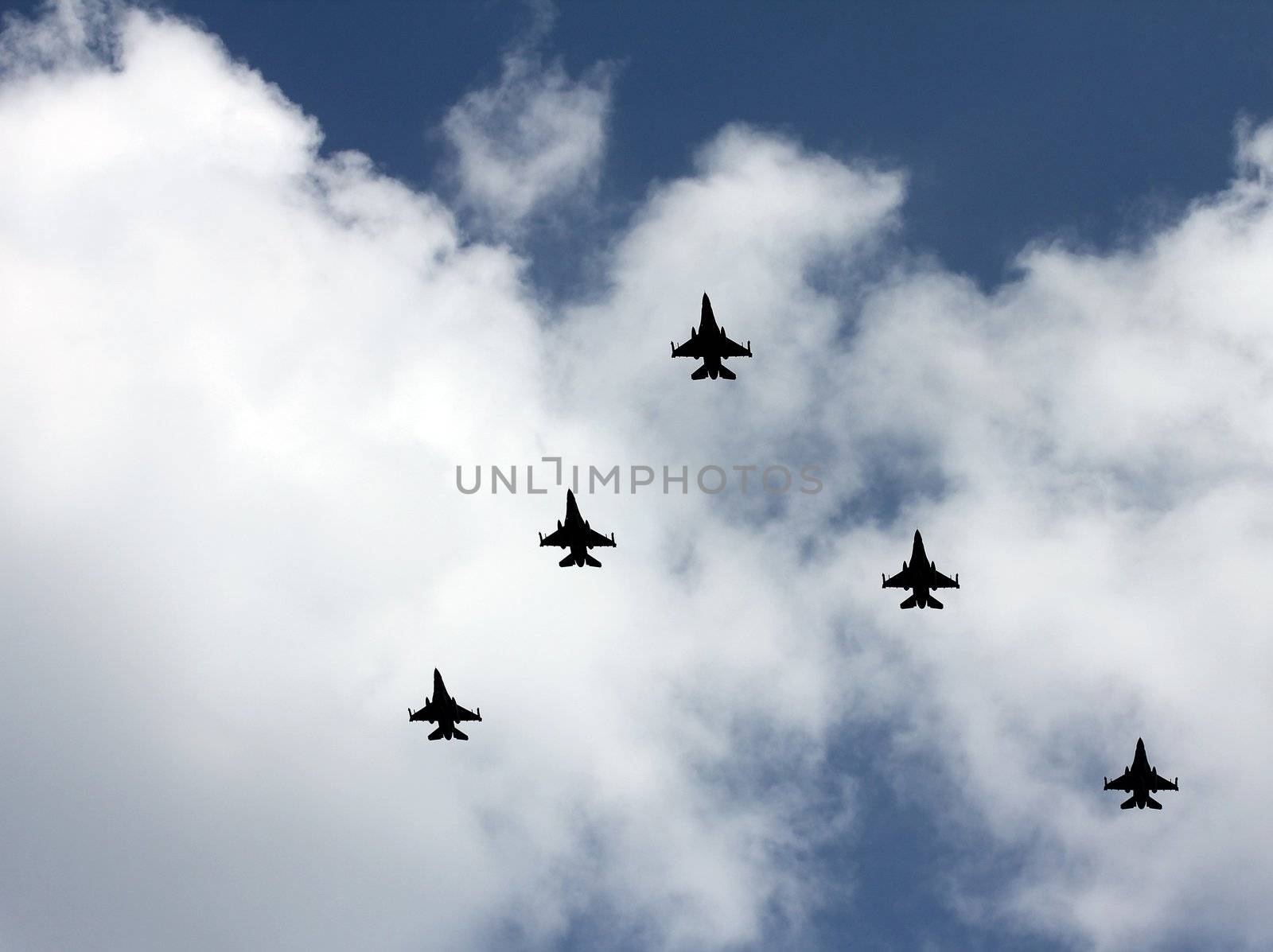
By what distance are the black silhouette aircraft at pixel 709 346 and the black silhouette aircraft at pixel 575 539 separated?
44.8 feet

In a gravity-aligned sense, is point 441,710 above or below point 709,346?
below

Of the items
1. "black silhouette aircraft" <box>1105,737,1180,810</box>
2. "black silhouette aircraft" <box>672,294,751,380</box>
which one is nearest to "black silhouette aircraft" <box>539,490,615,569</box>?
"black silhouette aircraft" <box>672,294,751,380</box>

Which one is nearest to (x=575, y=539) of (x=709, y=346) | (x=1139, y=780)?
(x=709, y=346)

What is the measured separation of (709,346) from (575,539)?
17.0m

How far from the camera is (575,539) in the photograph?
8450cm

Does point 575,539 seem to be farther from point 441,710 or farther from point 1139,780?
point 1139,780

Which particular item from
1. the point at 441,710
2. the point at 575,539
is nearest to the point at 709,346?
the point at 575,539

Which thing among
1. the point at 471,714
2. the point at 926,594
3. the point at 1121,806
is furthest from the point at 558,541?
the point at 1121,806

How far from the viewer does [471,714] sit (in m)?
89.5

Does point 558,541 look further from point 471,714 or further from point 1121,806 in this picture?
point 1121,806

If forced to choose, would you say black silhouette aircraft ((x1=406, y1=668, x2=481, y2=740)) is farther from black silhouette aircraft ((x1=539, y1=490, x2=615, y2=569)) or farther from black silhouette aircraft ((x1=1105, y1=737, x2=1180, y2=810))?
black silhouette aircraft ((x1=1105, y1=737, x2=1180, y2=810))

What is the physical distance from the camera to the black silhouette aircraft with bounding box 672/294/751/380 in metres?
85.1

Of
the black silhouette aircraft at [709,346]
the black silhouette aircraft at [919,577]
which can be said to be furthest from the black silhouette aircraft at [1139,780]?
the black silhouette aircraft at [709,346]

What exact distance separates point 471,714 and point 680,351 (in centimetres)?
3145
